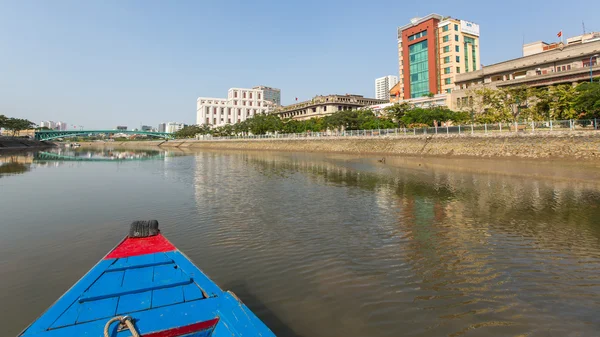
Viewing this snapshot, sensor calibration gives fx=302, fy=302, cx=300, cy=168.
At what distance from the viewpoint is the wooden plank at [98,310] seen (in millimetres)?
3580

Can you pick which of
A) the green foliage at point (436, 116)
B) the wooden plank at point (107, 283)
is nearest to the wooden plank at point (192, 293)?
the wooden plank at point (107, 283)

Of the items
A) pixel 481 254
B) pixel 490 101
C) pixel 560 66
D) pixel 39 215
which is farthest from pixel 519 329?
pixel 560 66

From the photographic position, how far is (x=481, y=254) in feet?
28.0

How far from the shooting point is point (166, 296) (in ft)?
13.3

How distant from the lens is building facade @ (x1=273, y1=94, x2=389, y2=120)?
109 metres

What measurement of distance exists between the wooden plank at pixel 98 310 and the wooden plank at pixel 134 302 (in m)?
0.07

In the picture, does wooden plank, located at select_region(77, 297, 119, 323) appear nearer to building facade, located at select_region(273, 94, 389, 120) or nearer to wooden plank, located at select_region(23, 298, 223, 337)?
wooden plank, located at select_region(23, 298, 223, 337)

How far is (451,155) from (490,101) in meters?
12.8

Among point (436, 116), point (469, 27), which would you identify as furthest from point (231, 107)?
point (436, 116)

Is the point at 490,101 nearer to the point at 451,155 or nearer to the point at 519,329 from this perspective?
the point at 451,155

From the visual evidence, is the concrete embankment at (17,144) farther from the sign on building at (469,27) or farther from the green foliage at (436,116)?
A: the sign on building at (469,27)

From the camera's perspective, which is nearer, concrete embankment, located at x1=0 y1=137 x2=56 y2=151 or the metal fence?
the metal fence

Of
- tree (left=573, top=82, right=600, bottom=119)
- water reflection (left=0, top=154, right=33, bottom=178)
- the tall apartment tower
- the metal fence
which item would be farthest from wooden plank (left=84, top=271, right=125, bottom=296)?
the tall apartment tower

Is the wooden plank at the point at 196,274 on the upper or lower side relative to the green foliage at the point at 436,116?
lower
